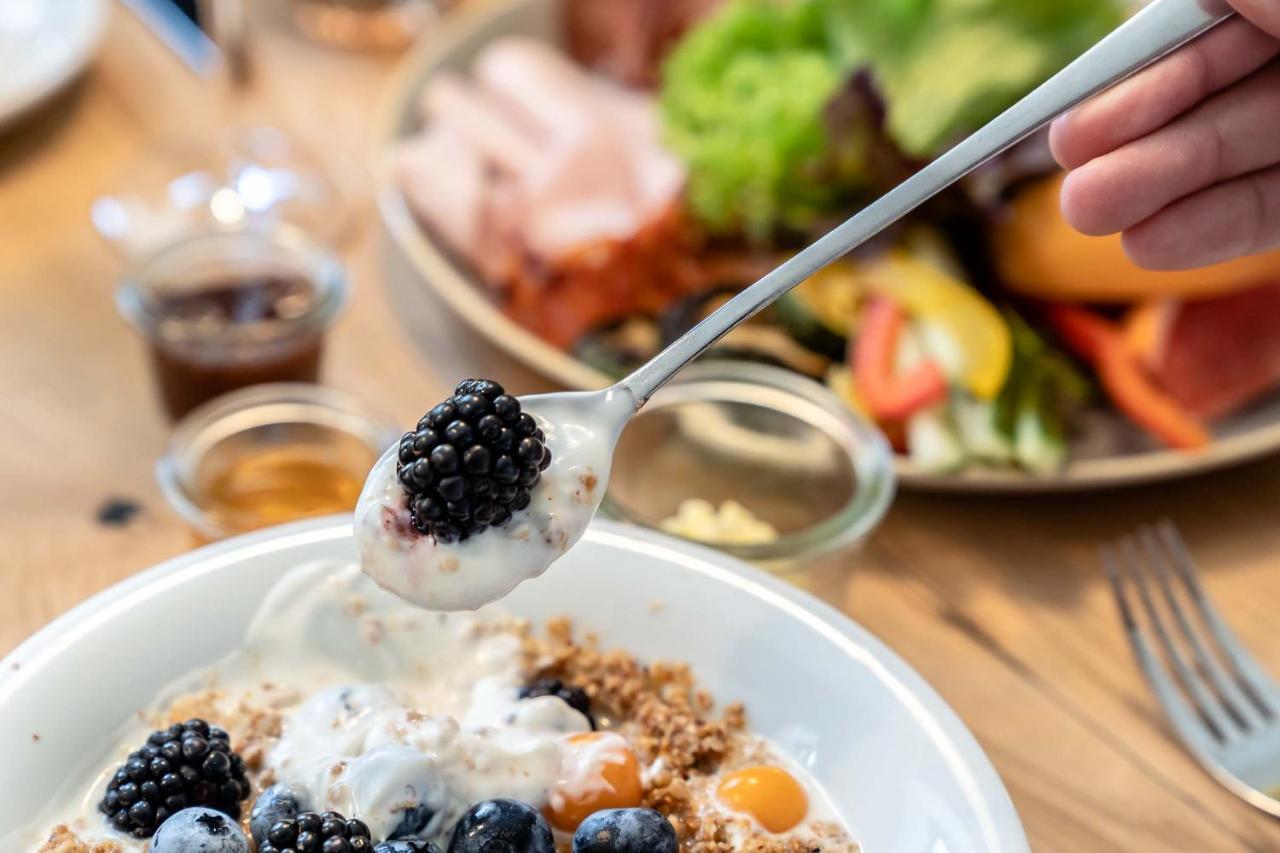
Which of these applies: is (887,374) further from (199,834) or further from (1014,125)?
(199,834)

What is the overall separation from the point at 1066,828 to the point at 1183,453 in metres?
0.51

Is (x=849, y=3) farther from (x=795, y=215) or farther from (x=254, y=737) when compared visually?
(x=254, y=737)

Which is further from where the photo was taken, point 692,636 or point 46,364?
point 46,364

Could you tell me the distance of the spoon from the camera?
0.92m

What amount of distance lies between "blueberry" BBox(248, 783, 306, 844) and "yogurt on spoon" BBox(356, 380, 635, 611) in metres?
Answer: 0.16

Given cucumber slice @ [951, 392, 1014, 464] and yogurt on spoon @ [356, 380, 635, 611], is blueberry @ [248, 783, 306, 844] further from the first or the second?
cucumber slice @ [951, 392, 1014, 464]

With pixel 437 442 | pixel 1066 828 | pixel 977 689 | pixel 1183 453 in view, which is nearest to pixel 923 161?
pixel 1183 453

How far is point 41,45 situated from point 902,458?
4.78ft

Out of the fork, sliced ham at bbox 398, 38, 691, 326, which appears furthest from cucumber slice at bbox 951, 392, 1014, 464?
sliced ham at bbox 398, 38, 691, 326

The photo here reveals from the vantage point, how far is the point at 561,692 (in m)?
1.09

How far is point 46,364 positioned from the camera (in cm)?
174

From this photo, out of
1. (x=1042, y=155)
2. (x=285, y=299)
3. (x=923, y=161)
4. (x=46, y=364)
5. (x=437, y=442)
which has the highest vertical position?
(x=1042, y=155)

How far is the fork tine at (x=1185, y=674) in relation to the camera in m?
1.35

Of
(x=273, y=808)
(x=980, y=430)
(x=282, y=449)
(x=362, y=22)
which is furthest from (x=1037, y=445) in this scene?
(x=362, y=22)
